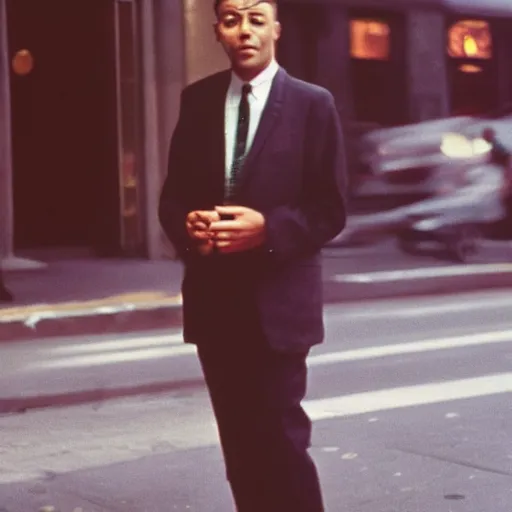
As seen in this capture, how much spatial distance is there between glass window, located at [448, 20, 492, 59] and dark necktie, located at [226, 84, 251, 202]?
18119 millimetres

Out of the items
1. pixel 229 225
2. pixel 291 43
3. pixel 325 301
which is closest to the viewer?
pixel 229 225

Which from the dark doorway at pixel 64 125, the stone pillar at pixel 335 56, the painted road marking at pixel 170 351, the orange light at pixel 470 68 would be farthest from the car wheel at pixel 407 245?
the painted road marking at pixel 170 351

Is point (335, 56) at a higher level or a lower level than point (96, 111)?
higher

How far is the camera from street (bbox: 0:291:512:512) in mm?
5523

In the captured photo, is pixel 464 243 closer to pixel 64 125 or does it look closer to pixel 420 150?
pixel 420 150

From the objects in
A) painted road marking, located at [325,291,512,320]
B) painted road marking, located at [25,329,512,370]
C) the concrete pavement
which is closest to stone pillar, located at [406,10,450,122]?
painted road marking, located at [325,291,512,320]

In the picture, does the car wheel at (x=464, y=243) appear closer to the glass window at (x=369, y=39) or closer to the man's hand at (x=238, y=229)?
the glass window at (x=369, y=39)

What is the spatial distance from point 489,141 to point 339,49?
3.06 meters

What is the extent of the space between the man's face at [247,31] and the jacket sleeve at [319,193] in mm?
209

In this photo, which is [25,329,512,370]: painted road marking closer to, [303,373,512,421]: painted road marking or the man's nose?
[303,373,512,421]: painted road marking

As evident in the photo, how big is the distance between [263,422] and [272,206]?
60cm

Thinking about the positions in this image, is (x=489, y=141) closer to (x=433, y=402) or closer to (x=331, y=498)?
(x=433, y=402)

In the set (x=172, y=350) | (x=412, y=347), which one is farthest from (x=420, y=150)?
(x=172, y=350)

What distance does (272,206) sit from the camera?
3592 millimetres
